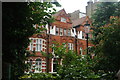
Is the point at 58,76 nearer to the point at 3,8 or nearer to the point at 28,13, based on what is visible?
the point at 28,13

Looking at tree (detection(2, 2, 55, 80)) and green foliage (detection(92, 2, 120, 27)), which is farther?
green foliage (detection(92, 2, 120, 27))

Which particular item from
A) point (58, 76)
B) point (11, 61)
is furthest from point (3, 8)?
point (58, 76)

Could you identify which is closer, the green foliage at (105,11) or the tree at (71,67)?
the tree at (71,67)

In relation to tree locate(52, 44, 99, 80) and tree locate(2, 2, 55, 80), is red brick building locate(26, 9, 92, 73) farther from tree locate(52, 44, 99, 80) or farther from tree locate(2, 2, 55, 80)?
tree locate(2, 2, 55, 80)

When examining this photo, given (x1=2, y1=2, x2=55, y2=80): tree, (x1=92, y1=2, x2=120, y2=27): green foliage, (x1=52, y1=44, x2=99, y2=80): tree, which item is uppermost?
(x1=92, y1=2, x2=120, y2=27): green foliage

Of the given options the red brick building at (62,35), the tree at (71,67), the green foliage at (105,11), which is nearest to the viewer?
the tree at (71,67)

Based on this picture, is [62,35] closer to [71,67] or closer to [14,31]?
[71,67]

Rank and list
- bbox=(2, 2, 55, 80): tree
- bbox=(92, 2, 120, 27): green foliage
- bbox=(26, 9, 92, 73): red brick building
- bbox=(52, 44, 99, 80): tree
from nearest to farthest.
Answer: bbox=(2, 2, 55, 80): tree, bbox=(52, 44, 99, 80): tree, bbox=(92, 2, 120, 27): green foliage, bbox=(26, 9, 92, 73): red brick building

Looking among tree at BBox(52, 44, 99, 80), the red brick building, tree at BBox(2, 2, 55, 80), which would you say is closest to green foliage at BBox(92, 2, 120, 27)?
the red brick building

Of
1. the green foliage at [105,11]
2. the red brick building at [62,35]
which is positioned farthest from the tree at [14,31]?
the red brick building at [62,35]

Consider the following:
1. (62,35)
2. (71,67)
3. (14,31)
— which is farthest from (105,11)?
(14,31)

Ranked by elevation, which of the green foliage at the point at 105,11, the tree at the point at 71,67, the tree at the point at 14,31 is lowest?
the tree at the point at 71,67

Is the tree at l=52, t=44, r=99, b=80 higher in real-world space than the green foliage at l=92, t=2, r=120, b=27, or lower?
lower

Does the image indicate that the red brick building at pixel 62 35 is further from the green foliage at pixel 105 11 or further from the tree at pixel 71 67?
the tree at pixel 71 67
